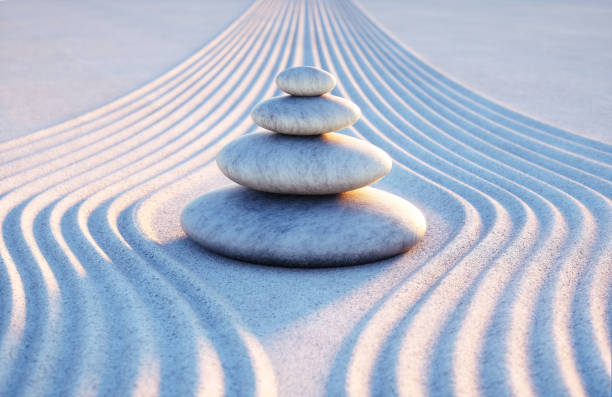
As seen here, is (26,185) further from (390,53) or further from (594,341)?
(390,53)

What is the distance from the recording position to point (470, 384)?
2.67 m

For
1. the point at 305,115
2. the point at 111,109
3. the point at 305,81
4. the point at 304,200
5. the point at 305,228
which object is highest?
the point at 111,109

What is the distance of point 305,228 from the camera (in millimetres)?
3910

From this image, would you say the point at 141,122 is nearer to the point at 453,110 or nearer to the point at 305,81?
the point at 305,81

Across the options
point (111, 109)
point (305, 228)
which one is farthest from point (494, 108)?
point (111, 109)

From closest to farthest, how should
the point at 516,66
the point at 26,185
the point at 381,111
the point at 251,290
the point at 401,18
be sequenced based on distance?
the point at 251,290 < the point at 26,185 < the point at 381,111 < the point at 516,66 < the point at 401,18

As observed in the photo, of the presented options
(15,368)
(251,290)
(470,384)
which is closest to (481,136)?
(251,290)

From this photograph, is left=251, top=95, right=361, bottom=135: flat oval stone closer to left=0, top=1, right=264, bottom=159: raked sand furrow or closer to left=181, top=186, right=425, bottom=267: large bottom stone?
left=181, top=186, right=425, bottom=267: large bottom stone

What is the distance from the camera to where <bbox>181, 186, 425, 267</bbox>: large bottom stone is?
385cm

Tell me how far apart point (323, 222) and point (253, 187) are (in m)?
0.57

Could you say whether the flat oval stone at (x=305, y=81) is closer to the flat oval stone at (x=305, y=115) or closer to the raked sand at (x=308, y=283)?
the flat oval stone at (x=305, y=115)

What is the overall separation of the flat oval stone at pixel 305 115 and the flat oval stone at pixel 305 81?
66 mm

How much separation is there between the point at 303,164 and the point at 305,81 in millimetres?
587

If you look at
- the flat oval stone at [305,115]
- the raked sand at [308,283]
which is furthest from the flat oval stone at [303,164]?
the raked sand at [308,283]
